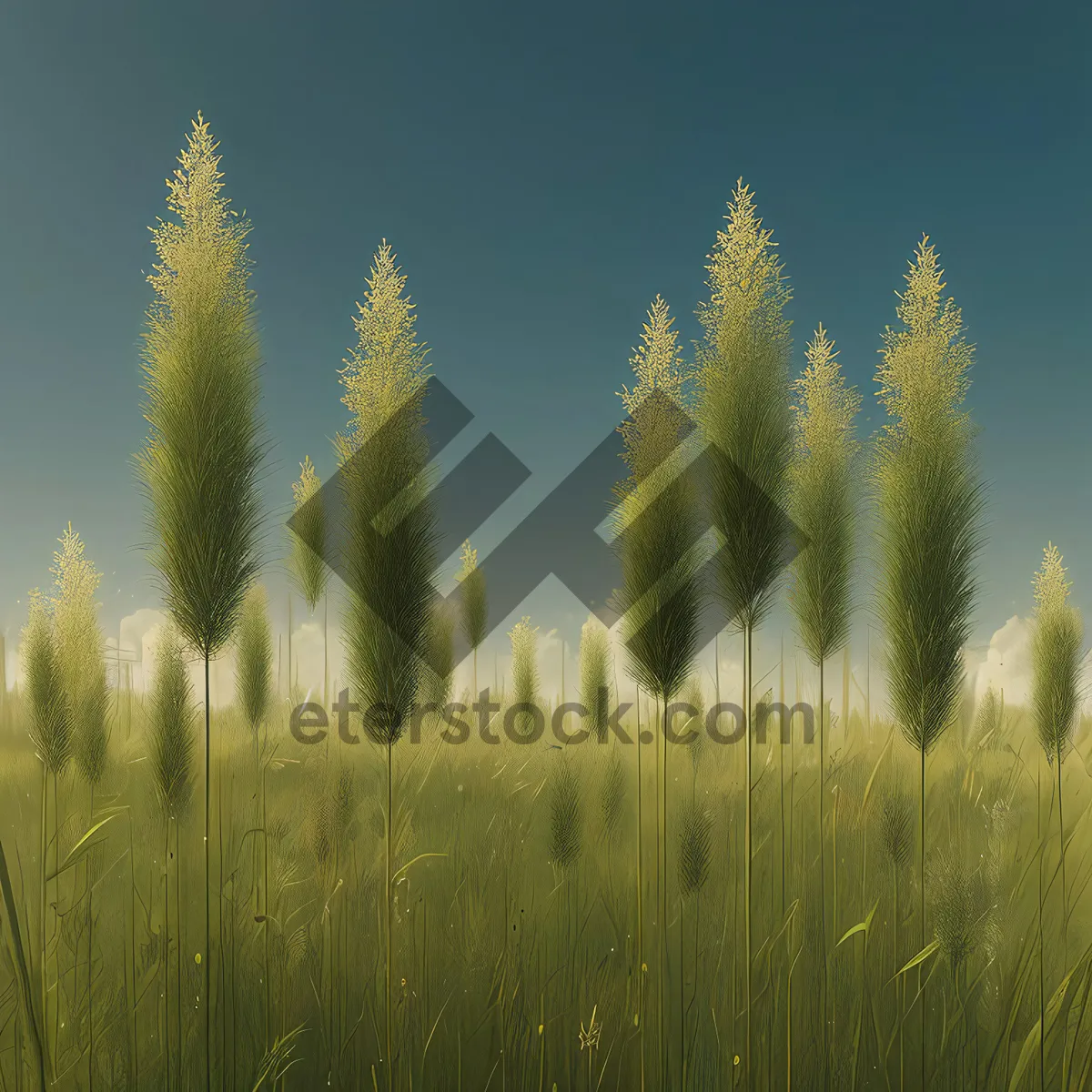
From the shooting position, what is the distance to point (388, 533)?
3807 millimetres

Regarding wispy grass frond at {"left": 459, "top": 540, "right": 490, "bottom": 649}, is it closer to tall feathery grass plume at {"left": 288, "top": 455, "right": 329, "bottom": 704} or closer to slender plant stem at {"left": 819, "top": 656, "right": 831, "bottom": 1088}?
tall feathery grass plume at {"left": 288, "top": 455, "right": 329, "bottom": 704}

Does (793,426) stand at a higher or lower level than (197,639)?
higher

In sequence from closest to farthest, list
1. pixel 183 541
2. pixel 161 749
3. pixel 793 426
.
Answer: pixel 183 541
pixel 793 426
pixel 161 749

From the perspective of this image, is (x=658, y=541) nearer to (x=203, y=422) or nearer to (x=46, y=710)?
(x=203, y=422)

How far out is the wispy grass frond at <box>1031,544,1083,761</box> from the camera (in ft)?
15.2

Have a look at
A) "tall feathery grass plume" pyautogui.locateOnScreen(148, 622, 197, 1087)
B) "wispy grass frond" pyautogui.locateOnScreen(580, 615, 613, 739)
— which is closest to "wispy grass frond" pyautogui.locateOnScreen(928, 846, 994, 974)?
"wispy grass frond" pyautogui.locateOnScreen(580, 615, 613, 739)

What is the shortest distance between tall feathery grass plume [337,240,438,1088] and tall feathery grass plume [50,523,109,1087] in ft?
6.09

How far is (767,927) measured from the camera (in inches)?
163

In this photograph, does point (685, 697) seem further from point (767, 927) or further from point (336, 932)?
point (336, 932)

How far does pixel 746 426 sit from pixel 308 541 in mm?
3973

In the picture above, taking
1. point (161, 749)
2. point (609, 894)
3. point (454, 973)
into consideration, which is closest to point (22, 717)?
point (161, 749)

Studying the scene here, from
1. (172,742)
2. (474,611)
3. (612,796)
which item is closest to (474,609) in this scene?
(474,611)

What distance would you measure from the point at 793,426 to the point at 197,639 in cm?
317

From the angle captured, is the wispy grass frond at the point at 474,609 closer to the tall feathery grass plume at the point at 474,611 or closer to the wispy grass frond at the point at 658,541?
the tall feathery grass plume at the point at 474,611
